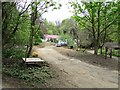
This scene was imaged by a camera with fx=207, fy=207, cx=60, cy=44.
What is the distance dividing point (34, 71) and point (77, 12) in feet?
27.7

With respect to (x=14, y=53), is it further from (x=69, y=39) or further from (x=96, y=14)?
(x=69, y=39)

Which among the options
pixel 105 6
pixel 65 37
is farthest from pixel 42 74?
pixel 65 37

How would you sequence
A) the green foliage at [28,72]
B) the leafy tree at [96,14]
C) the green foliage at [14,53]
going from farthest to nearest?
the leafy tree at [96,14]
the green foliage at [14,53]
the green foliage at [28,72]

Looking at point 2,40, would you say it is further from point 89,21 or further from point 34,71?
point 89,21

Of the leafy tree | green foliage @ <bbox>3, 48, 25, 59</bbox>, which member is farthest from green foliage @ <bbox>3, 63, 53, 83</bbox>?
the leafy tree

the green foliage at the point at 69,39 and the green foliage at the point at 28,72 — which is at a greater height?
the green foliage at the point at 69,39

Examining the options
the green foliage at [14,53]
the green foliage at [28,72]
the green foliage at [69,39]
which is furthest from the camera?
the green foliage at [69,39]

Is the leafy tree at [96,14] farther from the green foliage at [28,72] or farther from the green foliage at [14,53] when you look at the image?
the green foliage at [28,72]

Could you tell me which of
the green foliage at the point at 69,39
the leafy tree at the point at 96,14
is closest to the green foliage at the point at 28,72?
the leafy tree at the point at 96,14

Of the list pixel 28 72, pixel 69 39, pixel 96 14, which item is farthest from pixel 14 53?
pixel 69 39

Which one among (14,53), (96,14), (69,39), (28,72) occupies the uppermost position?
(96,14)

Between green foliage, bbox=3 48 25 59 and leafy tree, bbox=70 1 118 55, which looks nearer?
green foliage, bbox=3 48 25 59

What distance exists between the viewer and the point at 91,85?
22.5 feet

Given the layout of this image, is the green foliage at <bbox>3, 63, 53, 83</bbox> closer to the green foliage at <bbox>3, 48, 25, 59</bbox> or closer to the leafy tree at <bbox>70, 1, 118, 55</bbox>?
the green foliage at <bbox>3, 48, 25, 59</bbox>
